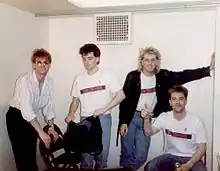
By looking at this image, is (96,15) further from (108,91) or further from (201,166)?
(201,166)

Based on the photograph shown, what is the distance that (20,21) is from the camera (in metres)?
3.95

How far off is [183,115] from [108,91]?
79 centimetres

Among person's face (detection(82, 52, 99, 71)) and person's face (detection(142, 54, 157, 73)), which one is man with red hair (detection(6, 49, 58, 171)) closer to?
person's face (detection(82, 52, 99, 71))

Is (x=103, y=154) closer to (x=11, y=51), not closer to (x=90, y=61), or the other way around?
(x=90, y=61)

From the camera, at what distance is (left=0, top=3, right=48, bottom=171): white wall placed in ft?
12.1

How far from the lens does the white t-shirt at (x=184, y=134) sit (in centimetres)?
355

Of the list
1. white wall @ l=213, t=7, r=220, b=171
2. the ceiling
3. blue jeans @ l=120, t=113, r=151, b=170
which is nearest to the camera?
the ceiling

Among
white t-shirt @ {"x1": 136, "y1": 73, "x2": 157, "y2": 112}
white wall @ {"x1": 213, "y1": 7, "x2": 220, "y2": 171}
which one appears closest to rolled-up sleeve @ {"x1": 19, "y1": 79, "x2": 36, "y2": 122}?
white t-shirt @ {"x1": 136, "y1": 73, "x2": 157, "y2": 112}

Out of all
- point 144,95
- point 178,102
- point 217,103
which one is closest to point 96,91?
point 144,95

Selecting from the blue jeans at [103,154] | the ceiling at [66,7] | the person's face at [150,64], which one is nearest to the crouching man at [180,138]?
the person's face at [150,64]

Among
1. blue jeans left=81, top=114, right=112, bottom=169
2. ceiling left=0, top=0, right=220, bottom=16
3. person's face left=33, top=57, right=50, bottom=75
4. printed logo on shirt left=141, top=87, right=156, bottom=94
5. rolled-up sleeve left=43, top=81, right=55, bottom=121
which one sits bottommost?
blue jeans left=81, top=114, right=112, bottom=169

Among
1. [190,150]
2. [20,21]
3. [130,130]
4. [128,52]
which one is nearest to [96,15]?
[128,52]

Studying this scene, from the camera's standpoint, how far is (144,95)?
3.92 m

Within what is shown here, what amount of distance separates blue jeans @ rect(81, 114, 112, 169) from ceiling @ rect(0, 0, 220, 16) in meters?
1.09
